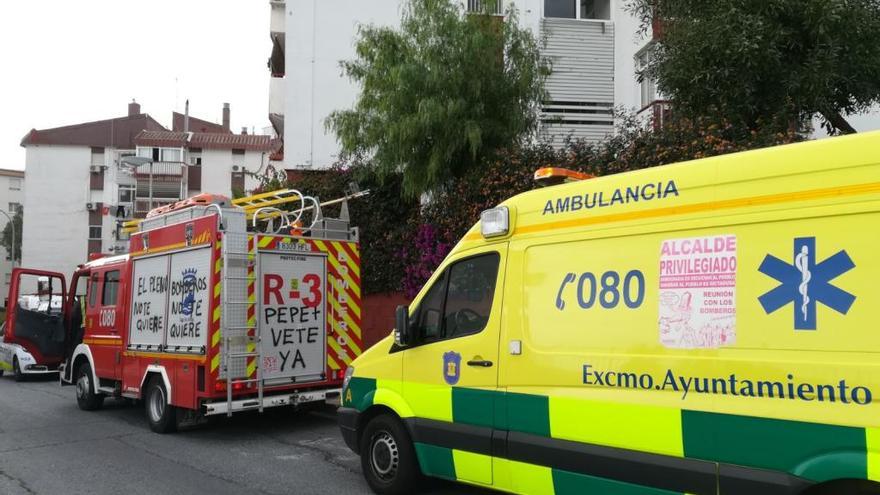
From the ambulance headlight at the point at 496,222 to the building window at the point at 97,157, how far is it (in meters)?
51.9

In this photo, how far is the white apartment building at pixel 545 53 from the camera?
57.8ft

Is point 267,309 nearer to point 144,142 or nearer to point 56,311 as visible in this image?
point 56,311

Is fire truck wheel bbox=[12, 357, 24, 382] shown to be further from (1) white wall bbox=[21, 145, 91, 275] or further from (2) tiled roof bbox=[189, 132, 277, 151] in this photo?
(1) white wall bbox=[21, 145, 91, 275]

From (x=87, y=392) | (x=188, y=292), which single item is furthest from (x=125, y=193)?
(x=188, y=292)

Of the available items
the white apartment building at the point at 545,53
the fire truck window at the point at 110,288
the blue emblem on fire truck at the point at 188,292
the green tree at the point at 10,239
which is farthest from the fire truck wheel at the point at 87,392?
the green tree at the point at 10,239

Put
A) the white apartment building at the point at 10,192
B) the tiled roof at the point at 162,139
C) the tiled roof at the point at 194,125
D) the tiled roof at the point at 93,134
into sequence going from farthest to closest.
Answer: the white apartment building at the point at 10,192 < the tiled roof at the point at 194,125 < the tiled roof at the point at 93,134 < the tiled roof at the point at 162,139

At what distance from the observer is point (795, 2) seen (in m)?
8.73

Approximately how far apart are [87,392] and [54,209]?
44.8 meters

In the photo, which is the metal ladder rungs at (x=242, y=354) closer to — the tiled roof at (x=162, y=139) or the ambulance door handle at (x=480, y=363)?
the ambulance door handle at (x=480, y=363)

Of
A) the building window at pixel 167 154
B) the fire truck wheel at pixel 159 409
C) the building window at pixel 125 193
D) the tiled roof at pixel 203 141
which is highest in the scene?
the tiled roof at pixel 203 141

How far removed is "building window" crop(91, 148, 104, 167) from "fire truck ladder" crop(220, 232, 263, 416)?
1885 inches

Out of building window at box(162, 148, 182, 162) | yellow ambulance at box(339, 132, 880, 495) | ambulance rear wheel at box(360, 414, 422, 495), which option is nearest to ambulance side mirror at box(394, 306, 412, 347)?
yellow ambulance at box(339, 132, 880, 495)

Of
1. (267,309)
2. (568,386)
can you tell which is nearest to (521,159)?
(267,309)

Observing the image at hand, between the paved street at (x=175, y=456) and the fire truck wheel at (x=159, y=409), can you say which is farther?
the fire truck wheel at (x=159, y=409)
